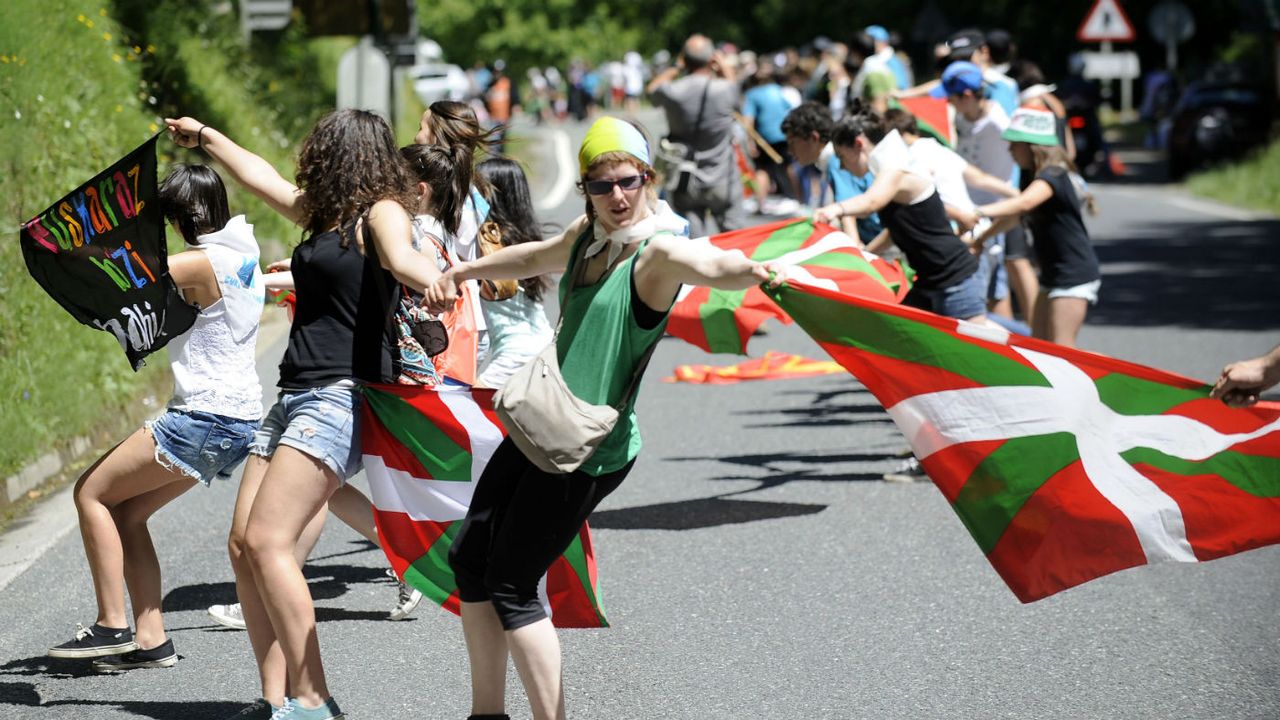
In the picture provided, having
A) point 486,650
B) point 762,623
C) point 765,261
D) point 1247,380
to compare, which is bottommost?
point 762,623

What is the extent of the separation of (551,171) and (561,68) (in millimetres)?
27206

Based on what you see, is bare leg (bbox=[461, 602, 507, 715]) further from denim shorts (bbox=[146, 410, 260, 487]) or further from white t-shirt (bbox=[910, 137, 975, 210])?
white t-shirt (bbox=[910, 137, 975, 210])

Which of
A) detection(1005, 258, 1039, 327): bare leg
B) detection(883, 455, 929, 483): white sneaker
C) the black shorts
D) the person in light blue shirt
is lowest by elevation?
the person in light blue shirt

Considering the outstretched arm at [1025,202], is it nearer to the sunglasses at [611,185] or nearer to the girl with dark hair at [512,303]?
the girl with dark hair at [512,303]

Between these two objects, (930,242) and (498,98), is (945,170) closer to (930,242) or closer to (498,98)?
(930,242)

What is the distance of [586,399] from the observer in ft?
13.6

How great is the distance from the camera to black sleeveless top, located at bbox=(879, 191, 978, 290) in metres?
8.11

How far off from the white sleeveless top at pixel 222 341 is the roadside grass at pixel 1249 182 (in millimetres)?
19141

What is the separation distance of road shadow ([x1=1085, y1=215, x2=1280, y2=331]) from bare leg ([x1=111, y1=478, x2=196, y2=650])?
9.46 meters

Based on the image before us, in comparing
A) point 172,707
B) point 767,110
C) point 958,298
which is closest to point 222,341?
point 172,707

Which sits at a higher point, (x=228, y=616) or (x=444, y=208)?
(x=444, y=208)

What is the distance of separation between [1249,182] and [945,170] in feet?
54.5

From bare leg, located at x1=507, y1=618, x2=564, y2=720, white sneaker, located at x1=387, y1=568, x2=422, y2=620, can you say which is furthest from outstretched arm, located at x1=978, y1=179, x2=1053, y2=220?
bare leg, located at x1=507, y1=618, x2=564, y2=720

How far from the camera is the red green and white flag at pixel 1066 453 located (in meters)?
4.75
